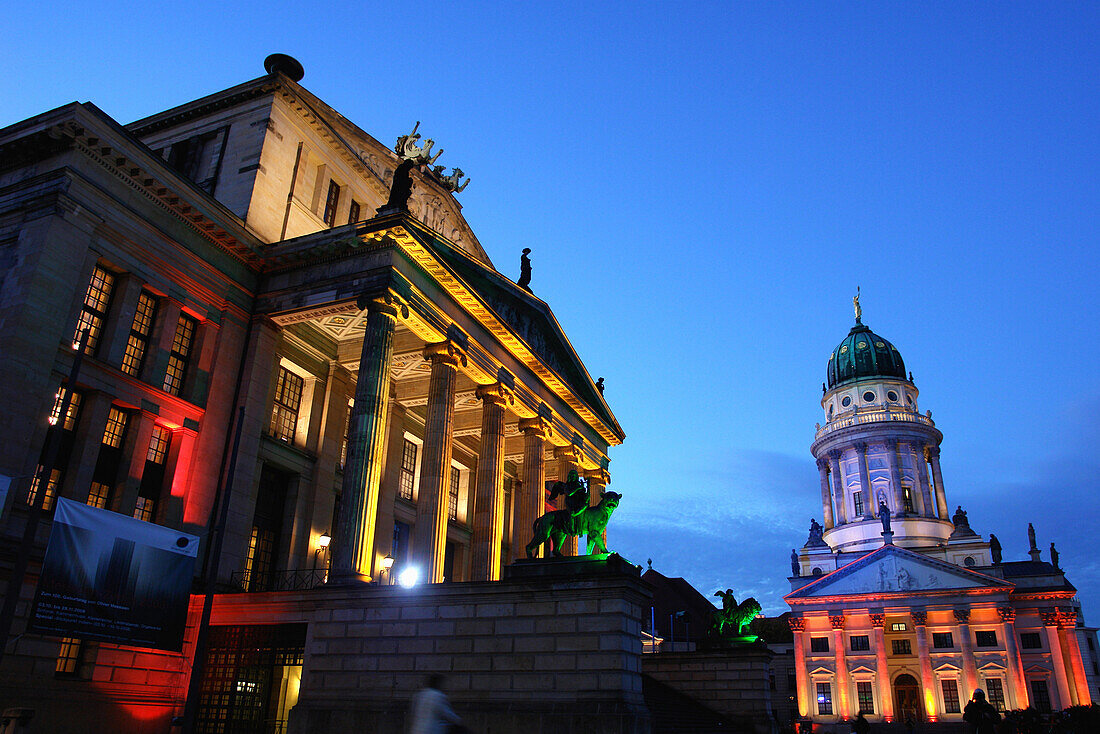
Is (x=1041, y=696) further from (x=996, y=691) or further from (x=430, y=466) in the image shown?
(x=430, y=466)

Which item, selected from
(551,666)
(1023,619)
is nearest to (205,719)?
(551,666)

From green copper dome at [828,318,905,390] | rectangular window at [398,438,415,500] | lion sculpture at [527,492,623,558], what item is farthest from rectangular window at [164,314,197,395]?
green copper dome at [828,318,905,390]

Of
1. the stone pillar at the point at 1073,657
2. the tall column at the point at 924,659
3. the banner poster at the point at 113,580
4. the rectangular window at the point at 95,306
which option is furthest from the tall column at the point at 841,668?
the rectangular window at the point at 95,306

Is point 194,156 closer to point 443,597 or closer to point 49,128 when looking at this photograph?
point 49,128

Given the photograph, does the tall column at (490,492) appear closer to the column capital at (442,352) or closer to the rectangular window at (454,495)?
the column capital at (442,352)

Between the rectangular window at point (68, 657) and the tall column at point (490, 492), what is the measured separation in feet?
47.0

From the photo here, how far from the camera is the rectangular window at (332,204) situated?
116 feet

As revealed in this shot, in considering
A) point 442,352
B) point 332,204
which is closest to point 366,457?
point 442,352

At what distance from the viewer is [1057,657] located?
239 feet

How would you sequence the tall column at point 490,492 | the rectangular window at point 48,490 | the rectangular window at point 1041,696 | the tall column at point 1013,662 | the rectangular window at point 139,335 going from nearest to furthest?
the rectangular window at point 48,490, the rectangular window at point 139,335, the tall column at point 490,492, the tall column at point 1013,662, the rectangular window at point 1041,696

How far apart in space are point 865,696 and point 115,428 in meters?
74.0

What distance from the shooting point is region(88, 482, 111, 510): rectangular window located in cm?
2389

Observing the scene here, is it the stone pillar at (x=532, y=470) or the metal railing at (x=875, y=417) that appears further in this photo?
the metal railing at (x=875, y=417)

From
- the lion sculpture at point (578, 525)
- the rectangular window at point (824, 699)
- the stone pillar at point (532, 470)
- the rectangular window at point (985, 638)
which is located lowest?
the rectangular window at point (824, 699)
